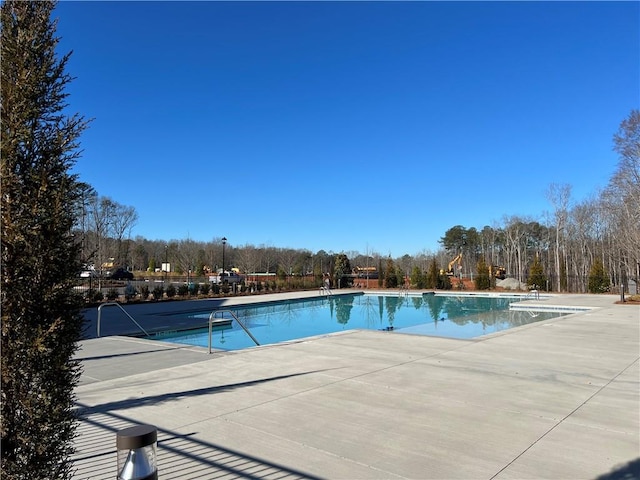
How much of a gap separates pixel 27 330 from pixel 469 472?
3240 millimetres

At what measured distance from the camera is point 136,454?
1.90 metres

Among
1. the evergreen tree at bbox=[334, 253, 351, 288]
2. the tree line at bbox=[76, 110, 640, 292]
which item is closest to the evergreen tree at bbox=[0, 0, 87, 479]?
the tree line at bbox=[76, 110, 640, 292]

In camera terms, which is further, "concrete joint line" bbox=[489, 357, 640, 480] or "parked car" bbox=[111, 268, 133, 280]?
"parked car" bbox=[111, 268, 133, 280]

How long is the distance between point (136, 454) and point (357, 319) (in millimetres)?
16975

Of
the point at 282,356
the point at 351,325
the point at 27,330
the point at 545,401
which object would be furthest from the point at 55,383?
the point at 351,325

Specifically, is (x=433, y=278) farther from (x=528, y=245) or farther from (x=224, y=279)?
(x=528, y=245)

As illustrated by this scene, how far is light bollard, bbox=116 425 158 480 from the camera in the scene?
187 centimetres

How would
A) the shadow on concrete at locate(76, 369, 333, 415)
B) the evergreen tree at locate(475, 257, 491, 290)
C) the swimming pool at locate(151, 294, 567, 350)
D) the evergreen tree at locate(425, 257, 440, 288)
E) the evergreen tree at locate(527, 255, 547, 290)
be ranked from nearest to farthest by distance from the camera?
the shadow on concrete at locate(76, 369, 333, 415) < the swimming pool at locate(151, 294, 567, 350) < the evergreen tree at locate(527, 255, 547, 290) < the evergreen tree at locate(475, 257, 491, 290) < the evergreen tree at locate(425, 257, 440, 288)

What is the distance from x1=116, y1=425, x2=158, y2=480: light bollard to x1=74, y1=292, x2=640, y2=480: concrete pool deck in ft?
5.00

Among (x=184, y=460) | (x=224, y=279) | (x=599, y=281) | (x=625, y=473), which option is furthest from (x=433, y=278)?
(x=184, y=460)

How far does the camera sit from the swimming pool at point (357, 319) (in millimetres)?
12867

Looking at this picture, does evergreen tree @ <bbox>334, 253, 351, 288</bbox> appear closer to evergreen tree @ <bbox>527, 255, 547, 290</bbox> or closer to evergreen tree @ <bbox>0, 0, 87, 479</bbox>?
evergreen tree @ <bbox>527, 255, 547, 290</bbox>

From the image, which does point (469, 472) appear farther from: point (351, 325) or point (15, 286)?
point (351, 325)

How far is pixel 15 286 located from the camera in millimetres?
2113
